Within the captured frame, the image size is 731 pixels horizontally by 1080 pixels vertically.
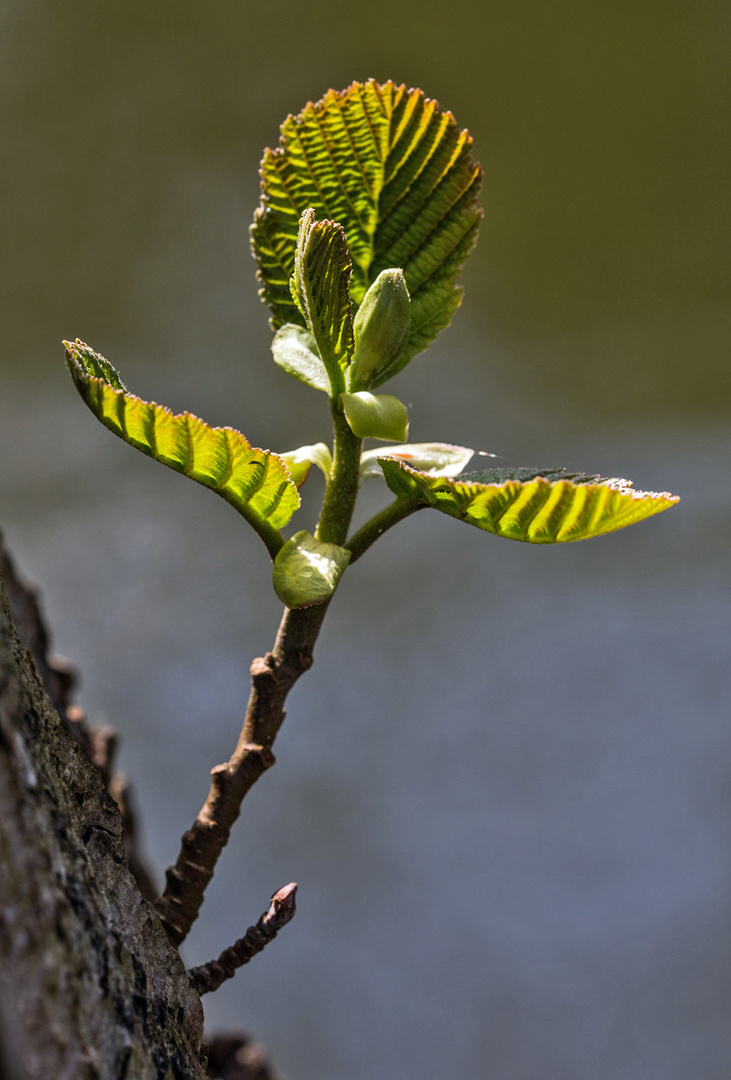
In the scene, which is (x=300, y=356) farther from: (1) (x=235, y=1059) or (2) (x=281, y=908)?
(1) (x=235, y=1059)

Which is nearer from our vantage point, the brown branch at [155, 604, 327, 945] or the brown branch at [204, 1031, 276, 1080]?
the brown branch at [155, 604, 327, 945]

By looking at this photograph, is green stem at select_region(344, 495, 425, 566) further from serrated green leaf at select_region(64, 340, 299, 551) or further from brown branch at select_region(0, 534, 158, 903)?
brown branch at select_region(0, 534, 158, 903)

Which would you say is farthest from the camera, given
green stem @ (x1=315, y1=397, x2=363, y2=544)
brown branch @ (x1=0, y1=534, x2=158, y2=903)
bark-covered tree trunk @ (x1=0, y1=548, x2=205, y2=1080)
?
brown branch @ (x1=0, y1=534, x2=158, y2=903)

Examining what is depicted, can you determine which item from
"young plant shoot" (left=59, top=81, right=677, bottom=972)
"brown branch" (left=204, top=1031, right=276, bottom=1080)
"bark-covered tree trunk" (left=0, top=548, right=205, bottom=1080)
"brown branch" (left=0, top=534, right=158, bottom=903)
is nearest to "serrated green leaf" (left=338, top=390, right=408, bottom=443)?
"young plant shoot" (left=59, top=81, right=677, bottom=972)

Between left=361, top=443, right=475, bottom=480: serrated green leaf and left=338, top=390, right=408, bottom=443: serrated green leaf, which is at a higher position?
left=361, top=443, right=475, bottom=480: serrated green leaf

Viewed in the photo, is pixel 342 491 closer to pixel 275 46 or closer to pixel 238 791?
pixel 238 791

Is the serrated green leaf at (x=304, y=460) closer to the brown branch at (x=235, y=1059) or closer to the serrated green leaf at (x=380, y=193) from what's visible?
the serrated green leaf at (x=380, y=193)
